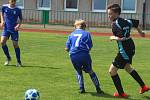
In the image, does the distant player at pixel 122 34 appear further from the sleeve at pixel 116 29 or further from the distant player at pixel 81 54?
the distant player at pixel 81 54

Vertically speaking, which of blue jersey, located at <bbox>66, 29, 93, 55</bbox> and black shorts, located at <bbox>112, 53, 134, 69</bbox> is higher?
blue jersey, located at <bbox>66, 29, 93, 55</bbox>

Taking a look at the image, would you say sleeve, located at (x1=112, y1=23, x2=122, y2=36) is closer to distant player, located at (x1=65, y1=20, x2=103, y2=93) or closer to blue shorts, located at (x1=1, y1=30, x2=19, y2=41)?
distant player, located at (x1=65, y1=20, x2=103, y2=93)

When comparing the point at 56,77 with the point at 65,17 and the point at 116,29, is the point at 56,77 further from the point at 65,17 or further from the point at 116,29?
the point at 65,17

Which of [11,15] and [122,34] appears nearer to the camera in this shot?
[122,34]

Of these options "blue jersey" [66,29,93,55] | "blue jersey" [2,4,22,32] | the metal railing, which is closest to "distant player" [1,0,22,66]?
"blue jersey" [2,4,22,32]

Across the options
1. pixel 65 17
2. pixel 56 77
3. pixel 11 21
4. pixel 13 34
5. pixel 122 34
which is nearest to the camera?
pixel 122 34

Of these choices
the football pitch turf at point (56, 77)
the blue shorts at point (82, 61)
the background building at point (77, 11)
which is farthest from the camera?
the background building at point (77, 11)

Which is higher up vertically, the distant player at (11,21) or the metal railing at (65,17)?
the distant player at (11,21)

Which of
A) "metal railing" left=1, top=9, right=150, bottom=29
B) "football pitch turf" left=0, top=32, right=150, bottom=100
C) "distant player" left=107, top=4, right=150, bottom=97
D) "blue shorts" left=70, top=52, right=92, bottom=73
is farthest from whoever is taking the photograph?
"metal railing" left=1, top=9, right=150, bottom=29

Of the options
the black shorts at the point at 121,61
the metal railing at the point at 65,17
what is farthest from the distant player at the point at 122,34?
the metal railing at the point at 65,17

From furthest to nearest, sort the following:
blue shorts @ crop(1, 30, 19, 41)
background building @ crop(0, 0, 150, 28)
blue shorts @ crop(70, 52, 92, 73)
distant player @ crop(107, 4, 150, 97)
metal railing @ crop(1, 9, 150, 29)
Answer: background building @ crop(0, 0, 150, 28), metal railing @ crop(1, 9, 150, 29), blue shorts @ crop(1, 30, 19, 41), blue shorts @ crop(70, 52, 92, 73), distant player @ crop(107, 4, 150, 97)

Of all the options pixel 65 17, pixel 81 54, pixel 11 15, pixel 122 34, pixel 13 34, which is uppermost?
pixel 11 15

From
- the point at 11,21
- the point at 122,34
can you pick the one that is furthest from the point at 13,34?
the point at 122,34

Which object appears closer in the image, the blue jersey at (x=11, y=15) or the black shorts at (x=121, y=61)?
the black shorts at (x=121, y=61)
